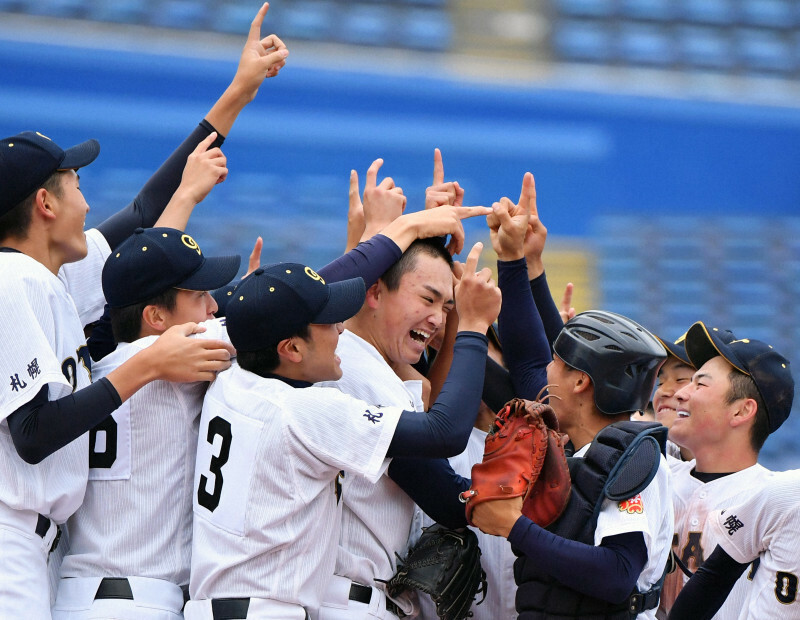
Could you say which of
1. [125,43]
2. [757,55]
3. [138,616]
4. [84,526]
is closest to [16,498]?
[84,526]

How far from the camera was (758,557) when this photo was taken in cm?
296

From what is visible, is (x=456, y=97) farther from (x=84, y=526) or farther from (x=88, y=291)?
(x=84, y=526)

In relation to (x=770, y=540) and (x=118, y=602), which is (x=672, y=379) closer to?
(x=770, y=540)

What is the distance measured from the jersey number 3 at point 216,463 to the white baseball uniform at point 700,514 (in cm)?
167

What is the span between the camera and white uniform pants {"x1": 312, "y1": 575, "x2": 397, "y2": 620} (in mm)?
2516

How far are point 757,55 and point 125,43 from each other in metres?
7.73

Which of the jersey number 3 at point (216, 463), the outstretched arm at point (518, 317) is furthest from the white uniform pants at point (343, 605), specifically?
the outstretched arm at point (518, 317)

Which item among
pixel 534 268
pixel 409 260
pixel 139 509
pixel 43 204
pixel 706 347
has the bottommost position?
pixel 139 509

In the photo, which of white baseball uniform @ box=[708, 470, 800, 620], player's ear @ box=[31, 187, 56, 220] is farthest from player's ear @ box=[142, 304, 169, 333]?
white baseball uniform @ box=[708, 470, 800, 620]

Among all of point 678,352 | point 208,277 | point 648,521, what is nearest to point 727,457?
point 678,352

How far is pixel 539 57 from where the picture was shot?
1197cm

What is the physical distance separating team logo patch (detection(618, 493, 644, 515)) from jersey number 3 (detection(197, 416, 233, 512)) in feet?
3.18

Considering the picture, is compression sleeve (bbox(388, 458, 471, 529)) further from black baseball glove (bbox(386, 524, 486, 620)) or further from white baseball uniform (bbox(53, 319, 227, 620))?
white baseball uniform (bbox(53, 319, 227, 620))

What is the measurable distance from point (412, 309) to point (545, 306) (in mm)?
706
